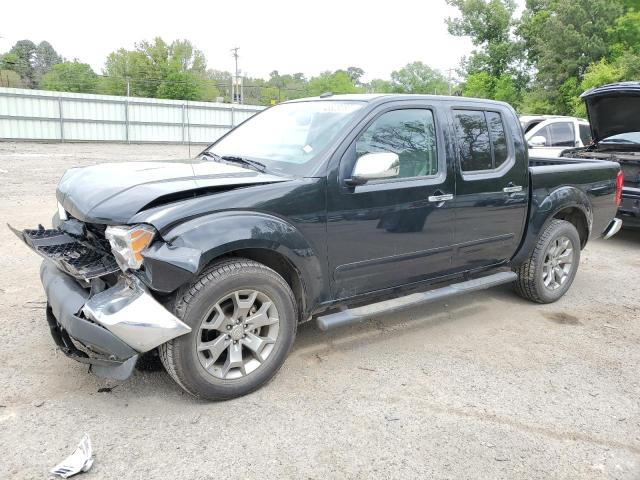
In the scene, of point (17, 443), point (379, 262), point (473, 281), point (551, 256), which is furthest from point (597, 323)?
point (17, 443)

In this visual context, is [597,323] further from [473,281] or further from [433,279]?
[433,279]

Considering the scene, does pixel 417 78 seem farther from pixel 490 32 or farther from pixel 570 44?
pixel 570 44

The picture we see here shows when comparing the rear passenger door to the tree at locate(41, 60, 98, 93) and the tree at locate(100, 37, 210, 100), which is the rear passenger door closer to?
the tree at locate(100, 37, 210, 100)

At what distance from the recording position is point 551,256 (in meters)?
5.12

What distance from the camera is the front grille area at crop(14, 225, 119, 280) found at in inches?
118

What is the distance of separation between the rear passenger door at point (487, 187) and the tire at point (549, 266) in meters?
0.35

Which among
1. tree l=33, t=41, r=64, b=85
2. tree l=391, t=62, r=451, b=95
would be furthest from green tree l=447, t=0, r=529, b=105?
tree l=33, t=41, r=64, b=85

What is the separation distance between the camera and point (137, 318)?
2.77 meters

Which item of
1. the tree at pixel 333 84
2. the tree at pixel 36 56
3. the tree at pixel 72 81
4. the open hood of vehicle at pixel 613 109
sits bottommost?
the open hood of vehicle at pixel 613 109

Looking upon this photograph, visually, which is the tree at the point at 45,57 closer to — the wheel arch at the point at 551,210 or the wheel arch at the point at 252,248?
the wheel arch at the point at 551,210

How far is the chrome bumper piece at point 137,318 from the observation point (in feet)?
9.04

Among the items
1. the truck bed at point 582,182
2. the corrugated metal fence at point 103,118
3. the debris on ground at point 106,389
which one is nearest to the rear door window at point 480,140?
the truck bed at point 582,182

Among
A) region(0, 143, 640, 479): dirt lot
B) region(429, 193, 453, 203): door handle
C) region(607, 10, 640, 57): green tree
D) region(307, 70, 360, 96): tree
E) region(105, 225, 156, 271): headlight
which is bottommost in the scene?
region(0, 143, 640, 479): dirt lot

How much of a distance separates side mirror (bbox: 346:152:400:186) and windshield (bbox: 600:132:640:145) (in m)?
5.93
